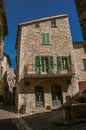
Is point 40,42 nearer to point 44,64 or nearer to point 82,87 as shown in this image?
point 44,64

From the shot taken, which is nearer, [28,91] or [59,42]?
[28,91]

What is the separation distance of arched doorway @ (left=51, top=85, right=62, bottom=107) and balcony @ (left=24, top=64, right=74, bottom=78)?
1455mm

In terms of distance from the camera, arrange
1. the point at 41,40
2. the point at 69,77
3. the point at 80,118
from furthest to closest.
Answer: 1. the point at 41,40
2. the point at 69,77
3. the point at 80,118

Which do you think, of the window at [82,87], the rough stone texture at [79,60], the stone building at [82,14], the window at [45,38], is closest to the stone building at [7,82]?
the window at [45,38]

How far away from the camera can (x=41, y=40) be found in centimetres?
2083

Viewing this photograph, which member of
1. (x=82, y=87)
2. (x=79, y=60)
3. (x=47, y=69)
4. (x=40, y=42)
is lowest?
(x=82, y=87)

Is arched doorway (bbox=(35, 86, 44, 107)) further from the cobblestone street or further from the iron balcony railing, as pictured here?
the cobblestone street

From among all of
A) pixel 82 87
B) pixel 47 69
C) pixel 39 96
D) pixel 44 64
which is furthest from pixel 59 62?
pixel 39 96

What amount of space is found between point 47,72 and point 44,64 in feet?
3.23

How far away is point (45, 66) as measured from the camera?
1955 cm

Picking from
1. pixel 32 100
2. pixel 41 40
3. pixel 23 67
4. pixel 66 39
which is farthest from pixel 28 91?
pixel 66 39

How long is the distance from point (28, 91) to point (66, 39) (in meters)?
7.58

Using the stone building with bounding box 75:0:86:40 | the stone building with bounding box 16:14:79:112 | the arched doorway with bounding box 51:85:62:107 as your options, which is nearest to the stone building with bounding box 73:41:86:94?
the stone building with bounding box 16:14:79:112

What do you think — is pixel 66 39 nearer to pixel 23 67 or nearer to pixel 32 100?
pixel 23 67
